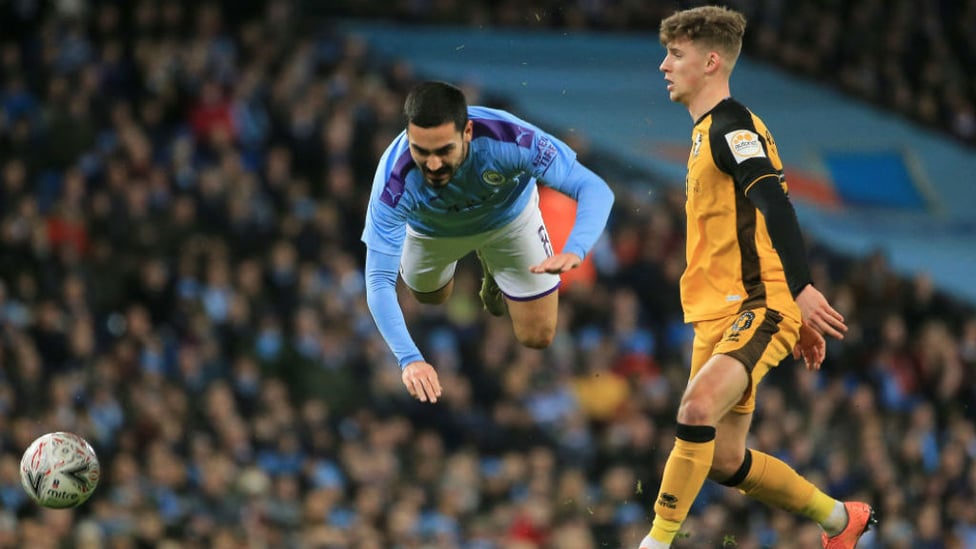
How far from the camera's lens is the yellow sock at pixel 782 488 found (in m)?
8.37

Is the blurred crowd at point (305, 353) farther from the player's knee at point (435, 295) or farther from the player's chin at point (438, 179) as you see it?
the player's chin at point (438, 179)

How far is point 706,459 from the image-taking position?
7914 millimetres

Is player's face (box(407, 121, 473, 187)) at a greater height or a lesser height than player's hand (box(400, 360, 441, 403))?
greater

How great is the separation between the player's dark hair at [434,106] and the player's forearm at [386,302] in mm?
898

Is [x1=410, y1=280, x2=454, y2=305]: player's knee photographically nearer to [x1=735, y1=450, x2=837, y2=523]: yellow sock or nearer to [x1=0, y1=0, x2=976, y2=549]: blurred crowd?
[x1=735, y1=450, x2=837, y2=523]: yellow sock

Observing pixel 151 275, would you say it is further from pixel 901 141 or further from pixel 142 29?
pixel 901 141

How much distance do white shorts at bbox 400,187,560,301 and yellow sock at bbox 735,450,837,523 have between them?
2201mm

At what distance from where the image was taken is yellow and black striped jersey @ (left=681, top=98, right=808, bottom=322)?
25.8ft

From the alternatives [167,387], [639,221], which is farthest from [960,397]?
[167,387]

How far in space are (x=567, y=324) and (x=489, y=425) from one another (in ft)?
5.93

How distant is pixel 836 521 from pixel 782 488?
406 millimetres

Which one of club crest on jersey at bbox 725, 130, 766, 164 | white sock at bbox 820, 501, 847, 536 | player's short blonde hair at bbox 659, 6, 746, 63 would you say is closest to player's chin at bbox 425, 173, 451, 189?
player's short blonde hair at bbox 659, 6, 746, 63

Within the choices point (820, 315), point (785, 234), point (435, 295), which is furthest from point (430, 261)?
point (820, 315)

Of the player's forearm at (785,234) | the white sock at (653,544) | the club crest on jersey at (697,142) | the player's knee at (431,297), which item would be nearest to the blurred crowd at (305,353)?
the player's knee at (431,297)
